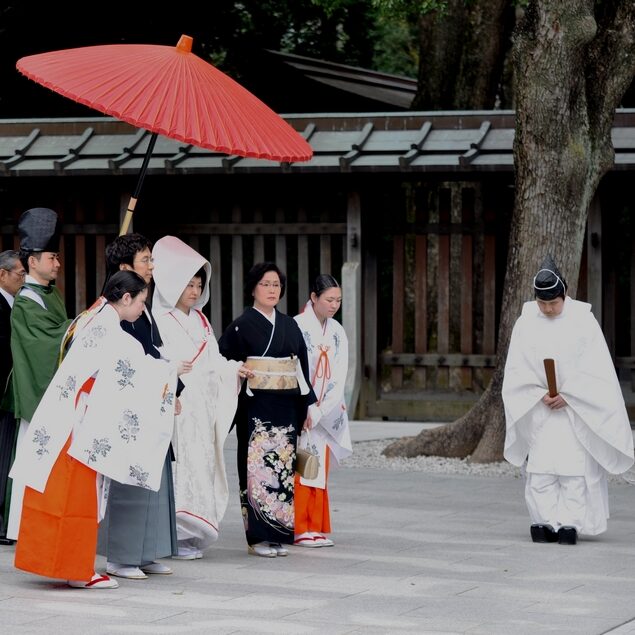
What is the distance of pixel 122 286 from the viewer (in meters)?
6.32

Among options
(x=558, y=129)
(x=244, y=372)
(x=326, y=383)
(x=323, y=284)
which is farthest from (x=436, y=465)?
(x=244, y=372)

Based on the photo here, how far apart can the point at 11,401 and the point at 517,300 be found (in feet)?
14.8

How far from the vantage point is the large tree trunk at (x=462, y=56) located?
15.4m

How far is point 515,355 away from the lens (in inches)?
311

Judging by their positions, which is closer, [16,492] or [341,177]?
[16,492]

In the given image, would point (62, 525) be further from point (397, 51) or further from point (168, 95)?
point (397, 51)

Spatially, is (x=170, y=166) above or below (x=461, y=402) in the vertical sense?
above

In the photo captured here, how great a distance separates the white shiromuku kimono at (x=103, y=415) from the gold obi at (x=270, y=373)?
98 centimetres

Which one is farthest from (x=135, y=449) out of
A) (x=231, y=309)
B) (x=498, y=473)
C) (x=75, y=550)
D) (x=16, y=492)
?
(x=231, y=309)

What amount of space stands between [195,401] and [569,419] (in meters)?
2.22

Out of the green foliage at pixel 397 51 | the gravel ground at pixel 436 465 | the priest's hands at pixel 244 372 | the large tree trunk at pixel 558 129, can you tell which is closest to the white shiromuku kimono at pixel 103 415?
the priest's hands at pixel 244 372

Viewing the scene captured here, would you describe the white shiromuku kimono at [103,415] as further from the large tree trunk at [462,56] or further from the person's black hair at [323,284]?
the large tree trunk at [462,56]

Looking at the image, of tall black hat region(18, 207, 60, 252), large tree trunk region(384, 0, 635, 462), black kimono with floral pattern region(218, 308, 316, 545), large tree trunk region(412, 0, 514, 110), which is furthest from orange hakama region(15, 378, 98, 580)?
large tree trunk region(412, 0, 514, 110)

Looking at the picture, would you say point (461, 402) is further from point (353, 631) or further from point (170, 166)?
point (353, 631)
